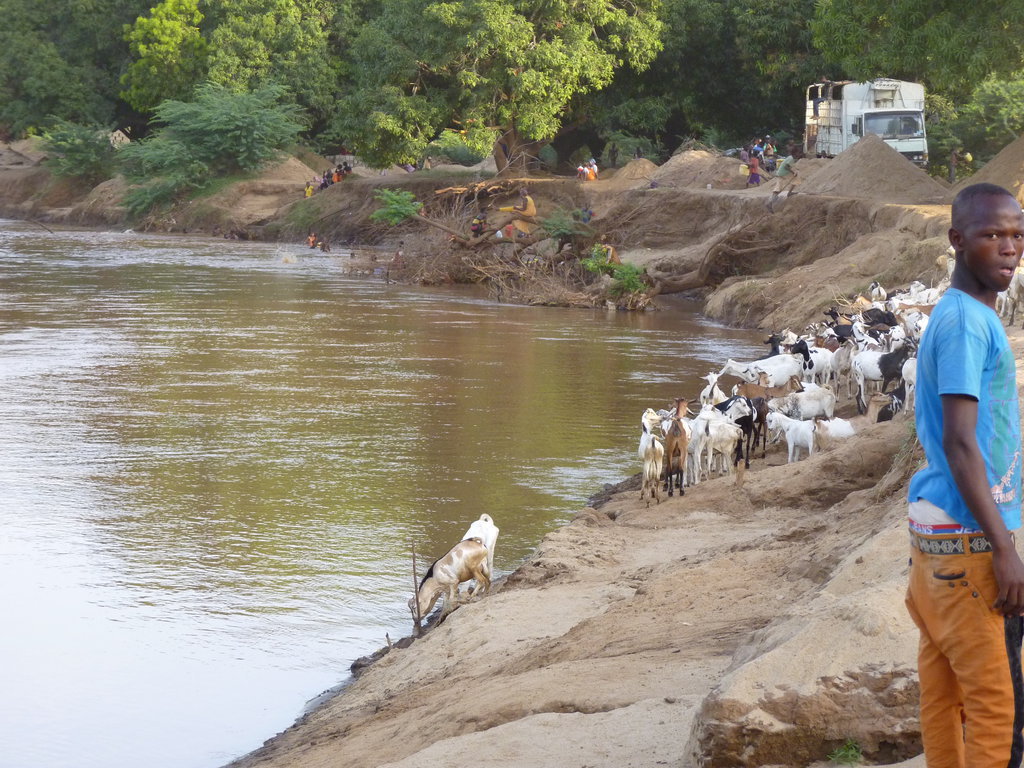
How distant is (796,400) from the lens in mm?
14383

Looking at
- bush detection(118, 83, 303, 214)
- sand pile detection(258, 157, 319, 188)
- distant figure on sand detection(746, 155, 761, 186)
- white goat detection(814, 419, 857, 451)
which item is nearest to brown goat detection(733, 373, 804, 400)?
white goat detection(814, 419, 857, 451)

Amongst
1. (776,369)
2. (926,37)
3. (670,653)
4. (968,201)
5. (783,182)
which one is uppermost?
(926,37)

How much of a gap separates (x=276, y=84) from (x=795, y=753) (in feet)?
170

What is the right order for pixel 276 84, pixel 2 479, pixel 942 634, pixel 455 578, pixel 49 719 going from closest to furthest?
pixel 942 634, pixel 49 719, pixel 455 578, pixel 2 479, pixel 276 84

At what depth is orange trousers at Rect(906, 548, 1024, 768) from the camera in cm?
370

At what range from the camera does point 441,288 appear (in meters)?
35.4

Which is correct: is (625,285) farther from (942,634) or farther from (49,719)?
(942,634)

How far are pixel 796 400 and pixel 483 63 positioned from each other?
101 feet

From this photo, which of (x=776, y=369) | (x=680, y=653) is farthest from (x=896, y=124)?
(x=680, y=653)

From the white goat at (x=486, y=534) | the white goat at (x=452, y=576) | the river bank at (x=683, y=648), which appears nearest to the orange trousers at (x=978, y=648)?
the river bank at (x=683, y=648)

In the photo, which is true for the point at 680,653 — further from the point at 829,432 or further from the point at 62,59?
the point at 62,59

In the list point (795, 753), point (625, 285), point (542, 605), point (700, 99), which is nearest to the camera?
point (795, 753)

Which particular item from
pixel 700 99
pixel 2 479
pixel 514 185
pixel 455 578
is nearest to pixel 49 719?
pixel 455 578

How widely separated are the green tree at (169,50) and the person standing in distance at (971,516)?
5625cm
